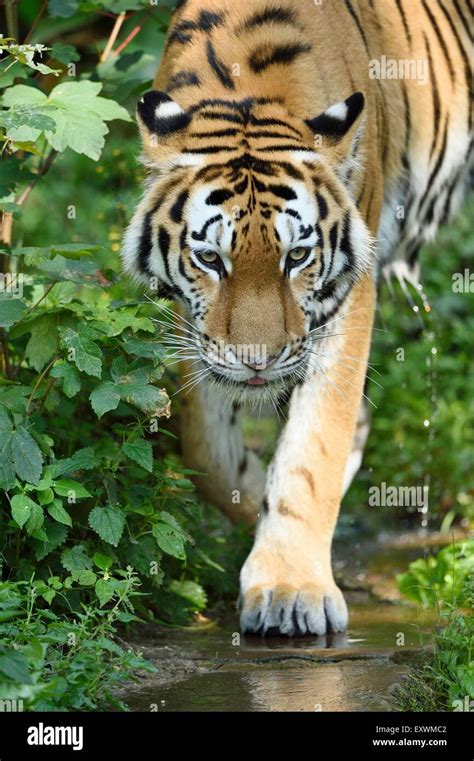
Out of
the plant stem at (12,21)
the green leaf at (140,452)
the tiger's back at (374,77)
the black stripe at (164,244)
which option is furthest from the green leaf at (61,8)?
the green leaf at (140,452)

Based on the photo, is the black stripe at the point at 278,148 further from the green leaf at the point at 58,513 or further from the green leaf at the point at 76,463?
the green leaf at the point at 58,513

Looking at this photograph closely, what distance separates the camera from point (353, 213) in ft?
14.5

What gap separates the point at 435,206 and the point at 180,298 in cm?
206

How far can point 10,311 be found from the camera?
3.66 meters

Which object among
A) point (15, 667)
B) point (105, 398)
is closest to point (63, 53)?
point (105, 398)

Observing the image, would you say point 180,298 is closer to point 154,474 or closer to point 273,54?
point 154,474

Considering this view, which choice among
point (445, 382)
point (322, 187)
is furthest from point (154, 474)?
point (445, 382)

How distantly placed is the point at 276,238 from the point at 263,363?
40 cm

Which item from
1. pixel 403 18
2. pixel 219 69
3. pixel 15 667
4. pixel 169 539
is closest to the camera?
pixel 15 667

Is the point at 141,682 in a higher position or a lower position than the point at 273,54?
lower

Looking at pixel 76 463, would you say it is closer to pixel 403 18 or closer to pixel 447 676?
pixel 447 676

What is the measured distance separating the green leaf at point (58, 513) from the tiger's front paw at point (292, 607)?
925 millimetres

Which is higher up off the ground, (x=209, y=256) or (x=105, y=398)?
(x=209, y=256)
